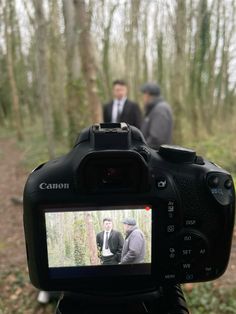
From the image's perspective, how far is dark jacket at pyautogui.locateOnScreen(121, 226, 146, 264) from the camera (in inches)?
45.3

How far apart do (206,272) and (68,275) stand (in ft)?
1.44

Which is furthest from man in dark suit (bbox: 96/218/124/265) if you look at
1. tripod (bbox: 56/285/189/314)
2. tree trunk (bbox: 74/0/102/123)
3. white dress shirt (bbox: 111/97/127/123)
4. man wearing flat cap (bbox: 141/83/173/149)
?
tree trunk (bbox: 74/0/102/123)

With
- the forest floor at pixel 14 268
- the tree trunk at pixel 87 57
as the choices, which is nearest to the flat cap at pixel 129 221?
the forest floor at pixel 14 268

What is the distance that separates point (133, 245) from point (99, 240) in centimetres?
11

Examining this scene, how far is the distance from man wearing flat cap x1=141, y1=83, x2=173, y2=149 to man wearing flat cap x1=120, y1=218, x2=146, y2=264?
2975mm

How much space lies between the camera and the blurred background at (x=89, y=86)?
3.73 meters

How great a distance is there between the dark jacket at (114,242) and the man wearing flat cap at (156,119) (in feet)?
9.77

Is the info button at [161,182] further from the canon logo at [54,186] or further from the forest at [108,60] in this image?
the forest at [108,60]

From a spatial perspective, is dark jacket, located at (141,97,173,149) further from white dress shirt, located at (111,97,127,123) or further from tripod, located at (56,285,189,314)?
tripod, located at (56,285,189,314)

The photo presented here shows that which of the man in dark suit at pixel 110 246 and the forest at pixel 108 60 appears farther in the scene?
the forest at pixel 108 60

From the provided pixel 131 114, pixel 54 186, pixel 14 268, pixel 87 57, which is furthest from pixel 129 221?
pixel 87 57

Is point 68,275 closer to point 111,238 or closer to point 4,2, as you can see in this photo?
point 111,238

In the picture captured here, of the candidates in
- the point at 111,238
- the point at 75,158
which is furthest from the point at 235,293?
the point at 75,158

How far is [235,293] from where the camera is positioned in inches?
109
